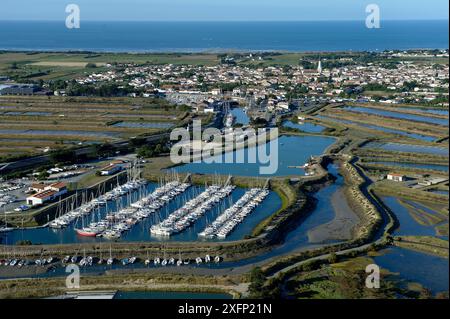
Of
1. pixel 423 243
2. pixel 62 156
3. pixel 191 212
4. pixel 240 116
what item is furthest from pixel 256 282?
pixel 240 116

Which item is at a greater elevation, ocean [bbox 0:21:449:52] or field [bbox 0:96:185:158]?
ocean [bbox 0:21:449:52]

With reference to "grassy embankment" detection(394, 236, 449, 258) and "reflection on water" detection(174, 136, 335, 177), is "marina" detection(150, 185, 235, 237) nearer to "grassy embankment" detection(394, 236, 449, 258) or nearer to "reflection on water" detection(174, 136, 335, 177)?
"reflection on water" detection(174, 136, 335, 177)

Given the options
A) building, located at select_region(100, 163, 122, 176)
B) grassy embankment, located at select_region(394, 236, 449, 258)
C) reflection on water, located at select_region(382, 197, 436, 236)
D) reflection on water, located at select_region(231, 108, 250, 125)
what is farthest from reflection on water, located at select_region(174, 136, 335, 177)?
grassy embankment, located at select_region(394, 236, 449, 258)

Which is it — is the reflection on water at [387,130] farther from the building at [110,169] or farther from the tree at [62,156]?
the tree at [62,156]

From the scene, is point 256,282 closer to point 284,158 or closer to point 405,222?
point 405,222

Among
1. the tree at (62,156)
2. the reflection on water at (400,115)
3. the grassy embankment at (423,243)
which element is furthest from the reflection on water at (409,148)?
the tree at (62,156)

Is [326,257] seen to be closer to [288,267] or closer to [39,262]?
[288,267]
